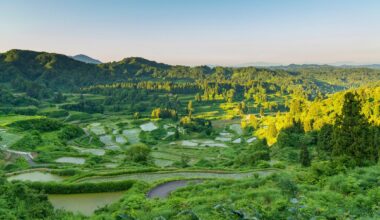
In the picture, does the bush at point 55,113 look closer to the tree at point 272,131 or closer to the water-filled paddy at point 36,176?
the tree at point 272,131

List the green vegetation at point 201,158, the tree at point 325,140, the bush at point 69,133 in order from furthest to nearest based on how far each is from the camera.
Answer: the bush at point 69,133
the tree at point 325,140
the green vegetation at point 201,158

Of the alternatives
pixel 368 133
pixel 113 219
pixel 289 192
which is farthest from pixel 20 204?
pixel 368 133

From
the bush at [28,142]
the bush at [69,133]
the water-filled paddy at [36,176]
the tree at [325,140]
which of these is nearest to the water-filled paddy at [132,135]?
the bush at [69,133]

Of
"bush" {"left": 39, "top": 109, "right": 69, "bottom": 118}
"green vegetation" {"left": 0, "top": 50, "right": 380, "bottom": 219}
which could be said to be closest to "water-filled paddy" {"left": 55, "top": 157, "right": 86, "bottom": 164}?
"green vegetation" {"left": 0, "top": 50, "right": 380, "bottom": 219}

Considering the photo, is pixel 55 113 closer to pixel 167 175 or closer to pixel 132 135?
pixel 132 135

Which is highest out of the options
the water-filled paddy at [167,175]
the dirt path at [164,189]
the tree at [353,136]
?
the tree at [353,136]

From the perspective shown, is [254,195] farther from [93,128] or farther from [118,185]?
[93,128]

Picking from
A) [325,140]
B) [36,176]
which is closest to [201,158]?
[325,140]
